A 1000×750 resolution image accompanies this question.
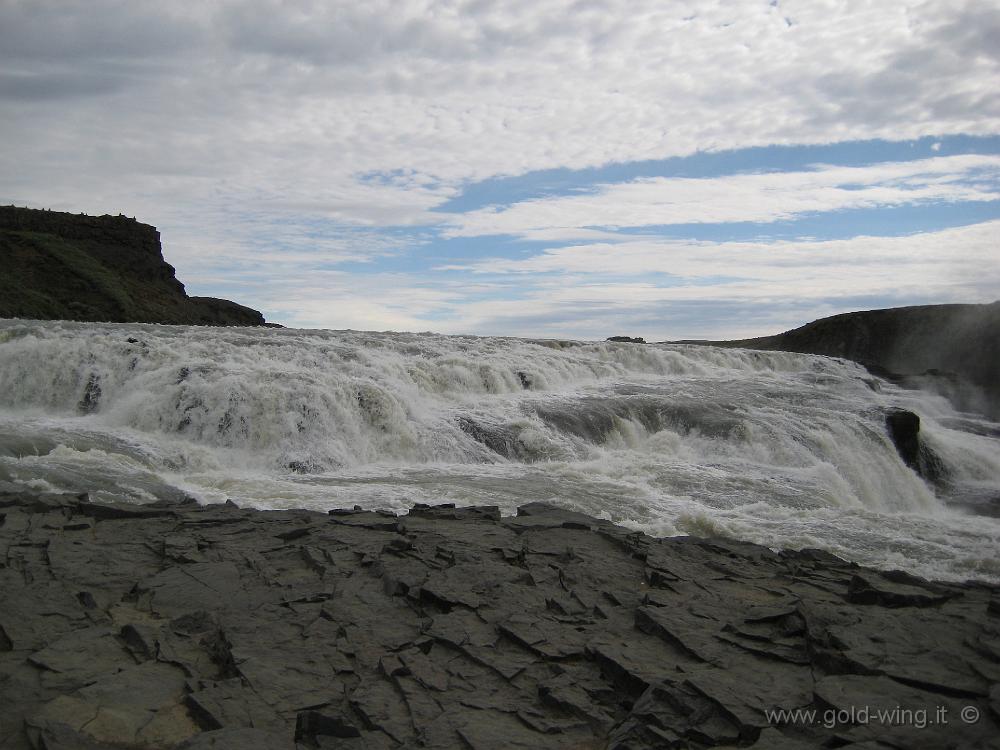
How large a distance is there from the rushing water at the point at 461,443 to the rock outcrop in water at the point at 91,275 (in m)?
32.7

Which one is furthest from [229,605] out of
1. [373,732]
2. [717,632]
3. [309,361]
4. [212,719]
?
[309,361]

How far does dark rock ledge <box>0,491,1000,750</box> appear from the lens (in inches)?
157

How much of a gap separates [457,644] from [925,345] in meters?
43.1

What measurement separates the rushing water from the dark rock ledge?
350cm

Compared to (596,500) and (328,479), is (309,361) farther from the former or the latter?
(596,500)

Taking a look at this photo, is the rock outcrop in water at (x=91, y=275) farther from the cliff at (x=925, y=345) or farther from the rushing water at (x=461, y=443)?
the cliff at (x=925, y=345)

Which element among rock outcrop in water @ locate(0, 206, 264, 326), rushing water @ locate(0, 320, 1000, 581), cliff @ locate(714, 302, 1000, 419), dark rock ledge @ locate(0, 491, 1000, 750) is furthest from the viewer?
rock outcrop in water @ locate(0, 206, 264, 326)

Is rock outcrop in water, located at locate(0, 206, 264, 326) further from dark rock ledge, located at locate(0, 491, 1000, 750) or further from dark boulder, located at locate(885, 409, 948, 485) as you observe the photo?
dark boulder, located at locate(885, 409, 948, 485)

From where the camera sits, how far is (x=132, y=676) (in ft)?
14.4

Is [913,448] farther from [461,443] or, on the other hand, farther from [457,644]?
[457,644]

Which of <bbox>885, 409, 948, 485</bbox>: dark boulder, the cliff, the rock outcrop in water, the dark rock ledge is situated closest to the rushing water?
<bbox>885, 409, 948, 485</bbox>: dark boulder

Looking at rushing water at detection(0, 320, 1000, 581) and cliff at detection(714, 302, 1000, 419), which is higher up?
cliff at detection(714, 302, 1000, 419)

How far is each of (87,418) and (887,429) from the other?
1894 cm

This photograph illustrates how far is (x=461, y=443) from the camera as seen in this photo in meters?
16.1
